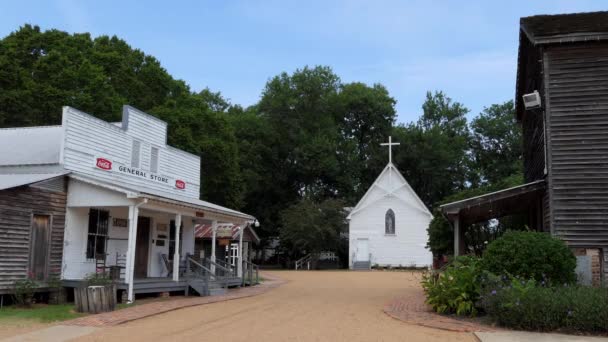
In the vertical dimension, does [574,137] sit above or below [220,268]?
above

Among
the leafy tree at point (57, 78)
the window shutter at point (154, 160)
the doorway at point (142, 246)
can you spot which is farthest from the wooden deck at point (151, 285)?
the leafy tree at point (57, 78)

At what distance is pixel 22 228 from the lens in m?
15.2

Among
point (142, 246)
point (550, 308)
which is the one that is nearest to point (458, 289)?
point (550, 308)

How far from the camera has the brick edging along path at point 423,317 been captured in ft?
38.0

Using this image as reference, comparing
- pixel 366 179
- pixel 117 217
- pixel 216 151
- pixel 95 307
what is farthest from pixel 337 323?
pixel 366 179

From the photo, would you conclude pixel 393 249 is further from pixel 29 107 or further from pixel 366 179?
pixel 29 107

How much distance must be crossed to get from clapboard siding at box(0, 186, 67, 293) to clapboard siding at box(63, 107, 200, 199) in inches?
58.3

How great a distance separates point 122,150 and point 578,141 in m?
14.2

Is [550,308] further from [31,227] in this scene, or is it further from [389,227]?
[389,227]

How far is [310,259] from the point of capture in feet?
153

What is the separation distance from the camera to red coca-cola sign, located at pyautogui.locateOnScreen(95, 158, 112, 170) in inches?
732

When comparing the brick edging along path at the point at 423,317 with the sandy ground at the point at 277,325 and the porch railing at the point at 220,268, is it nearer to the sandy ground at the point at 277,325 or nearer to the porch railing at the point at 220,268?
the sandy ground at the point at 277,325

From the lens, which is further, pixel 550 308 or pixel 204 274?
pixel 204 274

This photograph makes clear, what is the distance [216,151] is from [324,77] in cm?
2676
